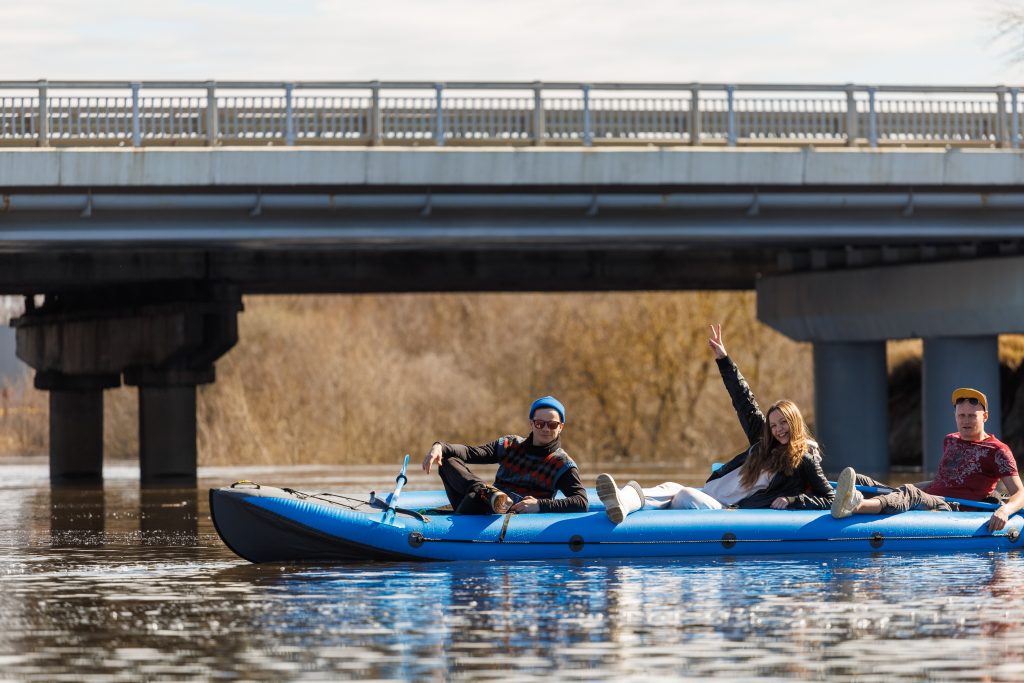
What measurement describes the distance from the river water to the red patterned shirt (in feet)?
2.37

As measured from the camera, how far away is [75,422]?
146ft

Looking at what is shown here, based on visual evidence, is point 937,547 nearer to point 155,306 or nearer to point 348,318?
point 155,306

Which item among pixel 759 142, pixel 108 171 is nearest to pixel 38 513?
pixel 108 171

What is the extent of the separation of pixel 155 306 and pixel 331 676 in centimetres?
2988

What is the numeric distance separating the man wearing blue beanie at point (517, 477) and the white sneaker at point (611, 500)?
0.24 m

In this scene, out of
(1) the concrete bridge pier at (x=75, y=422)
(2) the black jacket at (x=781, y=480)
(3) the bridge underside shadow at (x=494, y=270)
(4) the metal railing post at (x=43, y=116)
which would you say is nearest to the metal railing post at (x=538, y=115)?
(3) the bridge underside shadow at (x=494, y=270)

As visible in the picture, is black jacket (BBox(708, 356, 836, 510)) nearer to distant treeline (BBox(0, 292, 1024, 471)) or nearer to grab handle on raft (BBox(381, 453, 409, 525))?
grab handle on raft (BBox(381, 453, 409, 525))

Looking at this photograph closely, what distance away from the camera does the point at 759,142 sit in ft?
98.8

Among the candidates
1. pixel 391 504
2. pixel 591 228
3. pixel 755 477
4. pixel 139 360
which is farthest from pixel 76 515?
pixel 139 360

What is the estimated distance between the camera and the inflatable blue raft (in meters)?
16.6

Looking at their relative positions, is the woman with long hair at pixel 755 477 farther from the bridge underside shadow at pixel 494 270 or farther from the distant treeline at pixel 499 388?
the distant treeline at pixel 499 388

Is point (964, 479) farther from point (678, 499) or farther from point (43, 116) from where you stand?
point (43, 116)

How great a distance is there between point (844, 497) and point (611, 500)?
2133 millimetres

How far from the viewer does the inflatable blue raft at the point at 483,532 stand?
54.3 ft
